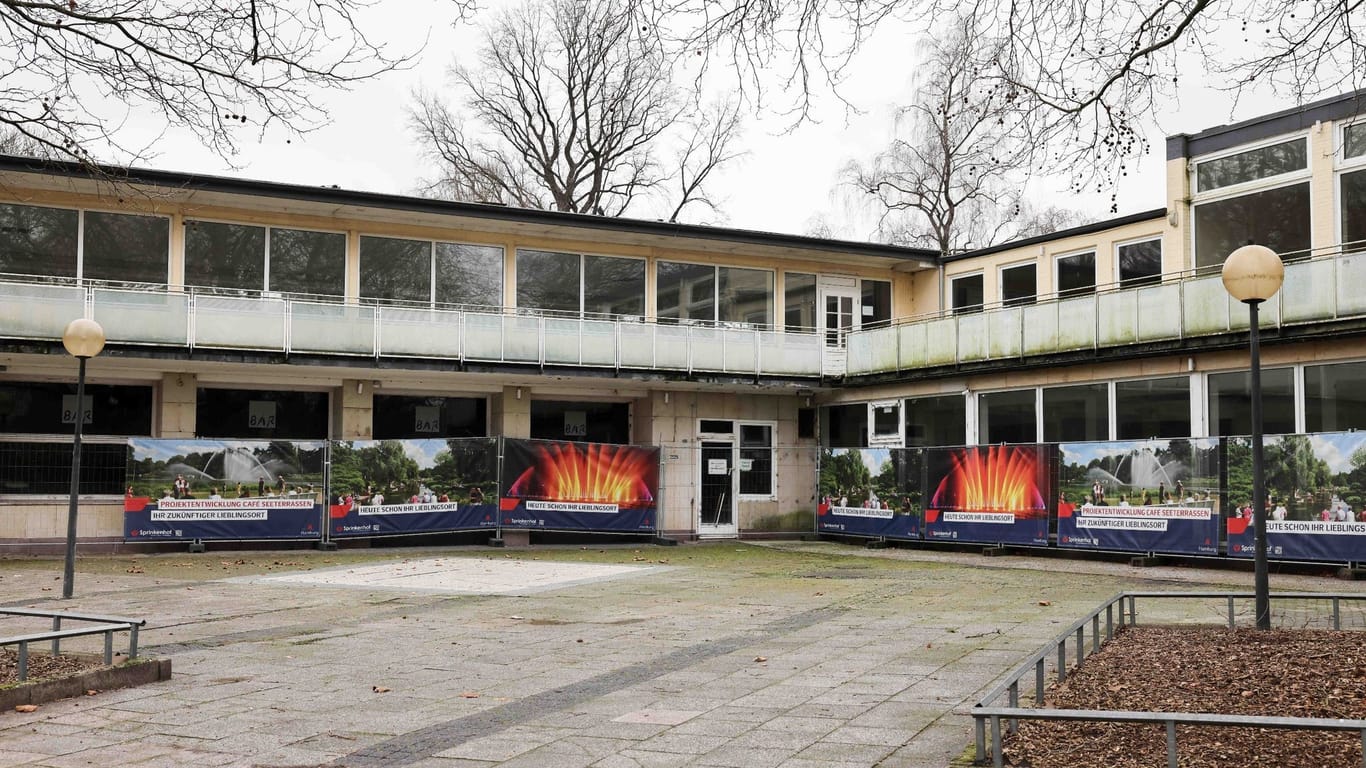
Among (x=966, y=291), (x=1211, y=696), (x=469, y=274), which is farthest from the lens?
(x=966, y=291)

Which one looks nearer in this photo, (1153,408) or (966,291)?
(1153,408)

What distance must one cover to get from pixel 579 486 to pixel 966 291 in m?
11.2

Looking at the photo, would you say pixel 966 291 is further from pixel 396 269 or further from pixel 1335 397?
pixel 396 269

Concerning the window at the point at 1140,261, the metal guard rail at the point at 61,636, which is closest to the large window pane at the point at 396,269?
the window at the point at 1140,261

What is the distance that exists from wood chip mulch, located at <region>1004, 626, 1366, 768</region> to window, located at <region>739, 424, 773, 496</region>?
1954cm

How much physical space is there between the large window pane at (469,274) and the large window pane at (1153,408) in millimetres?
12999

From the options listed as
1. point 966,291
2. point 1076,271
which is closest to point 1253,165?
point 1076,271

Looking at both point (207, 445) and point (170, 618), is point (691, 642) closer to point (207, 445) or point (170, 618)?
point (170, 618)

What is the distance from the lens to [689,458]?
2875cm

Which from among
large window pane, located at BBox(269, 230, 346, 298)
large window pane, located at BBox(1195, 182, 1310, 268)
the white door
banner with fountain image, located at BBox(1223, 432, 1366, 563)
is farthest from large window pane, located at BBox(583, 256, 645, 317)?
banner with fountain image, located at BBox(1223, 432, 1366, 563)

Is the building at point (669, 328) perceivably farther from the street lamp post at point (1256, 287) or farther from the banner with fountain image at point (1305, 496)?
the street lamp post at point (1256, 287)

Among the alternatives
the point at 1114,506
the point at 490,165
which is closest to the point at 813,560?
the point at 1114,506

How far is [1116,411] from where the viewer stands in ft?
75.5

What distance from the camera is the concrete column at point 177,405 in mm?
24156
